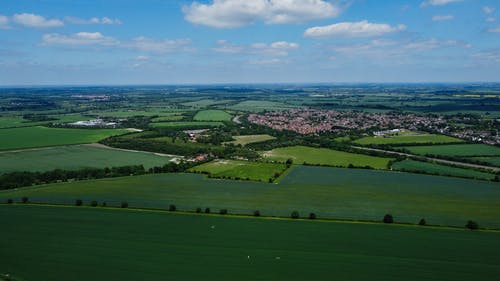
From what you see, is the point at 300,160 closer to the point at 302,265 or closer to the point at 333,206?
the point at 333,206

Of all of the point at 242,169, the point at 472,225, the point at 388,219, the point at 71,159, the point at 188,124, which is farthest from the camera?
the point at 188,124

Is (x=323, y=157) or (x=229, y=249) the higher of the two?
(x=323, y=157)

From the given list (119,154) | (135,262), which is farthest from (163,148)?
(135,262)

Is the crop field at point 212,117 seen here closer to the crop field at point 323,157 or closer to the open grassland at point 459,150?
the crop field at point 323,157

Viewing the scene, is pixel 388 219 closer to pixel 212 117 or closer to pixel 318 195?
pixel 318 195

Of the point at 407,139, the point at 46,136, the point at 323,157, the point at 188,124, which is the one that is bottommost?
the point at 323,157

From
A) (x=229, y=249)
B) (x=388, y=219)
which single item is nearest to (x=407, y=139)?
(x=388, y=219)

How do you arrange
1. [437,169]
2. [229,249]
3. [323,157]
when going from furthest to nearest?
[323,157]
[437,169]
[229,249]
